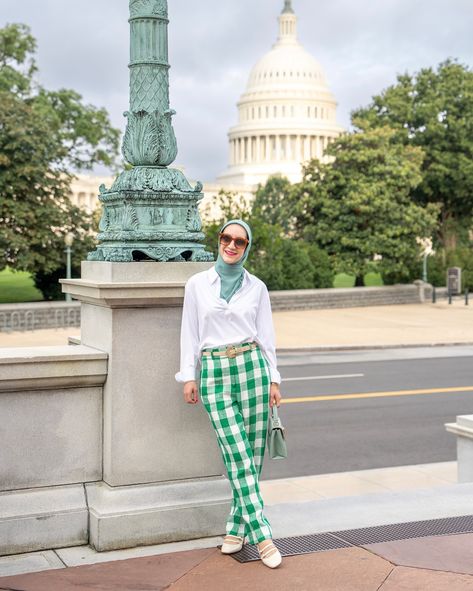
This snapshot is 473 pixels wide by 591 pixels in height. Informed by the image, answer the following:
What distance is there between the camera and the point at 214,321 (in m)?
5.11

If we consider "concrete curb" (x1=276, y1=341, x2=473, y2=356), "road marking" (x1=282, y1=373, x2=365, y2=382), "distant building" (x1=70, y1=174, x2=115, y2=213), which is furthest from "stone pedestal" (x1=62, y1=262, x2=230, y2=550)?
"distant building" (x1=70, y1=174, x2=115, y2=213)

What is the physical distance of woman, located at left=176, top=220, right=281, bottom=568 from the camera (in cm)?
510

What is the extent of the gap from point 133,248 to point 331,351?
17.9 metres

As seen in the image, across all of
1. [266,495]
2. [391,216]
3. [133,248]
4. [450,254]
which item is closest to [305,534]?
[133,248]

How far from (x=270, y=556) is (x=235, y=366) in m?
1.03

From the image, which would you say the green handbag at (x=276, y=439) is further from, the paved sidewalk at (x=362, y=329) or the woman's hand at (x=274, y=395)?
the paved sidewalk at (x=362, y=329)

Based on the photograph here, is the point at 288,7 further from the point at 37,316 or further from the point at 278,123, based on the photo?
the point at 37,316

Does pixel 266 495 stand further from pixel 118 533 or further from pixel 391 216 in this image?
pixel 391 216

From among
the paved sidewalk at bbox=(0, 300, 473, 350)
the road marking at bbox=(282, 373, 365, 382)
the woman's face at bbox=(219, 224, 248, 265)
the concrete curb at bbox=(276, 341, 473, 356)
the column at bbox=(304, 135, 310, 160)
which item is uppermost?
the column at bbox=(304, 135, 310, 160)

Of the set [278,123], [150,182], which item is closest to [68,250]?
[150,182]

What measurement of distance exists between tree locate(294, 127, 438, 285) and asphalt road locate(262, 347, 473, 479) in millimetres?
19240

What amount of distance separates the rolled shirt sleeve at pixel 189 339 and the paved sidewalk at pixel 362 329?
17.5 meters

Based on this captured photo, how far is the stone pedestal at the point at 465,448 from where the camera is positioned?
8.10 metres

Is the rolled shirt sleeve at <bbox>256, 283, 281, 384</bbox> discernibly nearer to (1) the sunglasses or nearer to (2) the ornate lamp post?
(1) the sunglasses
